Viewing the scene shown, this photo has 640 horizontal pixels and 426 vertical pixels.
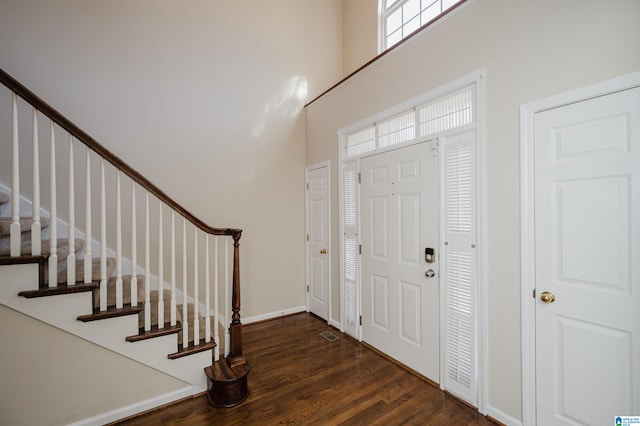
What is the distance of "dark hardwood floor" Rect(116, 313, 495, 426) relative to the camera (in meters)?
1.92

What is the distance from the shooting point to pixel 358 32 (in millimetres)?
4230

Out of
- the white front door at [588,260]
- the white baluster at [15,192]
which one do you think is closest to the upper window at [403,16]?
the white front door at [588,260]

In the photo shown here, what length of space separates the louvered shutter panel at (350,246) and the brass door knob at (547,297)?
1.73 metres

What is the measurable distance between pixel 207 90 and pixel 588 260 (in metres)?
3.94

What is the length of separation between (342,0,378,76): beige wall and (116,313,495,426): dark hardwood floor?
411 cm

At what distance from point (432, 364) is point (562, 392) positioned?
89 cm

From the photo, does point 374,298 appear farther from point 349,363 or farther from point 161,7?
point 161,7

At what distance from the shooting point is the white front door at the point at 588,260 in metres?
1.39

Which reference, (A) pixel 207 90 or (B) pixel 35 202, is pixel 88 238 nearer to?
(B) pixel 35 202

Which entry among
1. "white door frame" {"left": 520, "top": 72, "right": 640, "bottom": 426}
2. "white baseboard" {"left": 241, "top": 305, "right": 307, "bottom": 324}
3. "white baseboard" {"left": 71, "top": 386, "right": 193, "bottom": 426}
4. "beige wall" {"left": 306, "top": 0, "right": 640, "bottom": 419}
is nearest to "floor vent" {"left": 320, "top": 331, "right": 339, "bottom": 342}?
"white baseboard" {"left": 241, "top": 305, "right": 307, "bottom": 324}

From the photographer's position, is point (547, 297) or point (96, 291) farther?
point (96, 291)

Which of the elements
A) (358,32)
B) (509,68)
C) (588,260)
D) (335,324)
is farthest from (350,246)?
(358,32)

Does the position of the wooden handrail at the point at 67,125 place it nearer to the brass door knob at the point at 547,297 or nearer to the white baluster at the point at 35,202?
the white baluster at the point at 35,202

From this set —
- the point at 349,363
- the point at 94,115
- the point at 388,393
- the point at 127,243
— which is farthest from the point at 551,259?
the point at 94,115
